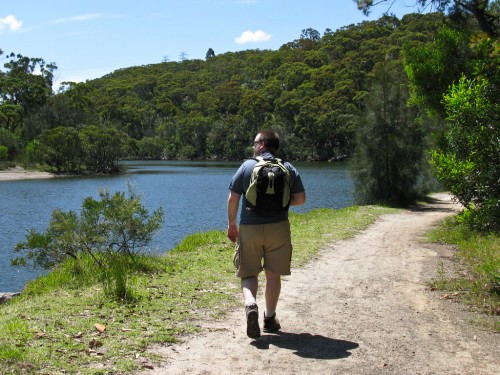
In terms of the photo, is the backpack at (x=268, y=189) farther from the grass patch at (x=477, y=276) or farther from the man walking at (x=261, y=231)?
the grass patch at (x=477, y=276)

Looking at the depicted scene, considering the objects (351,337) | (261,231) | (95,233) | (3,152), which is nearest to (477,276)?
(351,337)

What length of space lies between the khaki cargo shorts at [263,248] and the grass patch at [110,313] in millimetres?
924

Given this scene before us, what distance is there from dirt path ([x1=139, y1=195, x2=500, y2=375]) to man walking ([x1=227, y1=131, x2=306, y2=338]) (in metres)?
0.42

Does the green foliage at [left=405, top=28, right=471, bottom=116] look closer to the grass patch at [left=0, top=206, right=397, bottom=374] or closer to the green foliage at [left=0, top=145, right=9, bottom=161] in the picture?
the grass patch at [left=0, top=206, right=397, bottom=374]

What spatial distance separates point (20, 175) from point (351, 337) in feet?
249

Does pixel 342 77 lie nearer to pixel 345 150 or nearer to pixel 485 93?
pixel 345 150

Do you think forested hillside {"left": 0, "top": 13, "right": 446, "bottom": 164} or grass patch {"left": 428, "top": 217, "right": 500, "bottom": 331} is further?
forested hillside {"left": 0, "top": 13, "right": 446, "bottom": 164}

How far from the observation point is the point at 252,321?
500 cm

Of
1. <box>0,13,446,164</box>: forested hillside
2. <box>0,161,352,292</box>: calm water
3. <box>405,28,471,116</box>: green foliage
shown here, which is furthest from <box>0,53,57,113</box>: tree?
<box>405,28,471,116</box>: green foliage

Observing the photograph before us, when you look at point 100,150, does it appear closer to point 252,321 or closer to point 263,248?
point 263,248

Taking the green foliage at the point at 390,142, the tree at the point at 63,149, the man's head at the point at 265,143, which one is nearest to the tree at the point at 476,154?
A: the man's head at the point at 265,143

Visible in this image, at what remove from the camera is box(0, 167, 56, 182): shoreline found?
71.1 meters

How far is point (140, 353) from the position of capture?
471 centimetres

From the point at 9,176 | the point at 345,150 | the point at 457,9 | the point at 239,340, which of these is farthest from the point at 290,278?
the point at 345,150
